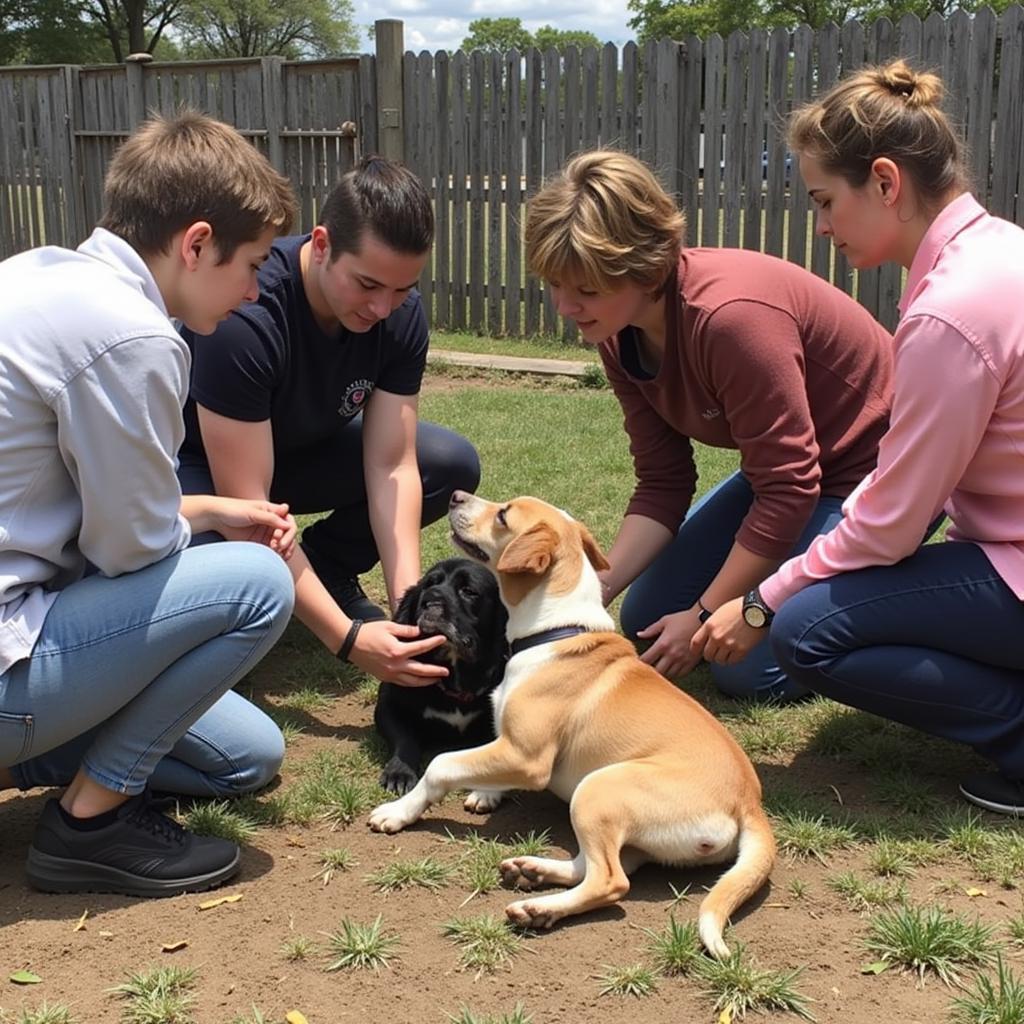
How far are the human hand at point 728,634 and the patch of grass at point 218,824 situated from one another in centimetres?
153

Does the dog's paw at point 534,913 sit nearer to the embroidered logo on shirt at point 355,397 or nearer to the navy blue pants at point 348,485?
the embroidered logo on shirt at point 355,397

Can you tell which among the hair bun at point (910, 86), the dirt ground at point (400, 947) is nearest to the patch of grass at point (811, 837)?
the dirt ground at point (400, 947)

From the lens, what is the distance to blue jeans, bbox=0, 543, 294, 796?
299cm

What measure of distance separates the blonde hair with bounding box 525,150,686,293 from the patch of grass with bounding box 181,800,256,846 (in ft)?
6.63

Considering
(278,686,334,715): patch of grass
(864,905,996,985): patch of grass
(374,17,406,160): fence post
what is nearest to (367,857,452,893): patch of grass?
(864,905,996,985): patch of grass

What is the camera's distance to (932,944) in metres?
2.89

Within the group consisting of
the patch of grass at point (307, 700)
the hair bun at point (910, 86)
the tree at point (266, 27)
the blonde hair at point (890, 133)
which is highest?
the tree at point (266, 27)

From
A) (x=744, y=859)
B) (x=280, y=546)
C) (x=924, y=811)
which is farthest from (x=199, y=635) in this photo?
(x=924, y=811)

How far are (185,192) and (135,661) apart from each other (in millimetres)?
1213

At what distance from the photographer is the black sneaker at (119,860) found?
3170 mm

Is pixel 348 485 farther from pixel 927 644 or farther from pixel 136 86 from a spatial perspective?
pixel 136 86

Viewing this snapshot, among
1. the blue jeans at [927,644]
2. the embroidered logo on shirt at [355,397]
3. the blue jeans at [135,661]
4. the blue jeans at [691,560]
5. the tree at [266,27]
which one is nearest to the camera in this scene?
the blue jeans at [135,661]

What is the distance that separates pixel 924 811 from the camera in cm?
370

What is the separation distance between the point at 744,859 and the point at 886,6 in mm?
66985
